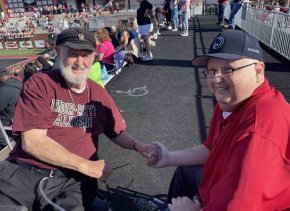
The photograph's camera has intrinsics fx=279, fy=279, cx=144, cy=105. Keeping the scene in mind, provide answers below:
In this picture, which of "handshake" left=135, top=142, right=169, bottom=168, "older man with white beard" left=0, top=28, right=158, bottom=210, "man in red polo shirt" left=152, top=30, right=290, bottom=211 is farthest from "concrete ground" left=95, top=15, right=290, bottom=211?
"man in red polo shirt" left=152, top=30, right=290, bottom=211

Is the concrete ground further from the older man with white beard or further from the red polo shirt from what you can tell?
the red polo shirt

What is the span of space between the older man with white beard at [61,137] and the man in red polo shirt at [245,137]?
2.97ft

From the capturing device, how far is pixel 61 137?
95.4 inches

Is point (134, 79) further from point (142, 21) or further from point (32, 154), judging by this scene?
point (32, 154)

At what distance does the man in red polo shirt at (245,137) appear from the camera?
1334 millimetres

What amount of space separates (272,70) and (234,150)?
22.2 feet

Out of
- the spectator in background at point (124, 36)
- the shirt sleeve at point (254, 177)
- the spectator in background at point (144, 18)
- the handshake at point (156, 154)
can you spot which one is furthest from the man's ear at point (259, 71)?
the spectator in background at point (144, 18)

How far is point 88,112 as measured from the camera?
256 cm

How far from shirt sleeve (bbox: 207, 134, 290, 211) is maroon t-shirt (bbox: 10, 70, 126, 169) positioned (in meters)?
1.45

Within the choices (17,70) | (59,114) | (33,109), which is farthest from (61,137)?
(17,70)

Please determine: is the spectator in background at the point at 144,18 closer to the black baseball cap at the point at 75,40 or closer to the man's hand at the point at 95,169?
the black baseball cap at the point at 75,40

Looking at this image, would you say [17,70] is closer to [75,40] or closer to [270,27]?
[75,40]

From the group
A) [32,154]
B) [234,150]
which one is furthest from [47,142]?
[234,150]

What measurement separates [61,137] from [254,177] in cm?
166
